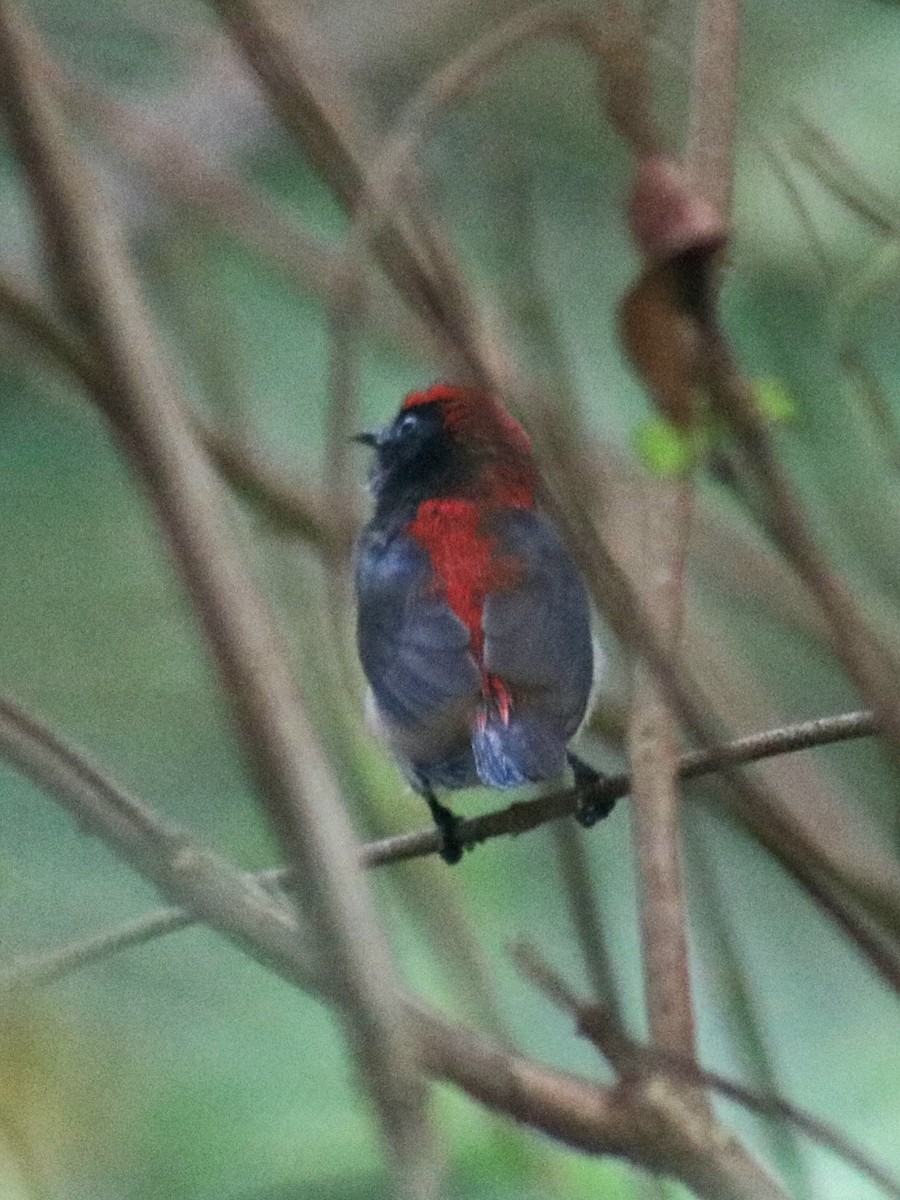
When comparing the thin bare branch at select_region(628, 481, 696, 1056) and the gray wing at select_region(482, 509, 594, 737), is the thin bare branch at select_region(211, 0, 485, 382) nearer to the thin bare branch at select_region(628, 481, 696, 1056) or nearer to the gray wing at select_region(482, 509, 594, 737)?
the thin bare branch at select_region(628, 481, 696, 1056)

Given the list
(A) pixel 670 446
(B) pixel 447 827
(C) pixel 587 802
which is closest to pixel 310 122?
(A) pixel 670 446

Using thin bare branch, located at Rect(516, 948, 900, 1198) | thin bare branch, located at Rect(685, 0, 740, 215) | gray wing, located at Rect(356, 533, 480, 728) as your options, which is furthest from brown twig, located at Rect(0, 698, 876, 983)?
thin bare branch, located at Rect(685, 0, 740, 215)

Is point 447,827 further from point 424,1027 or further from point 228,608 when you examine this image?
point 228,608

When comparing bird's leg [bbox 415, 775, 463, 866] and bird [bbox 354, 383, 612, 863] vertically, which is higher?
bird [bbox 354, 383, 612, 863]

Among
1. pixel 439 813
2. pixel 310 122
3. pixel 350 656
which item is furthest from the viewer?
pixel 350 656

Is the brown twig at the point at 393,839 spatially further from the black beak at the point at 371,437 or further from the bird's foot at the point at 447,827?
the black beak at the point at 371,437

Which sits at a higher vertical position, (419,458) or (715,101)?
(715,101)

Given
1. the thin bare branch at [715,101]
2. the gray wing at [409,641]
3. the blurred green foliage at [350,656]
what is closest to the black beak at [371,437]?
the blurred green foliage at [350,656]
